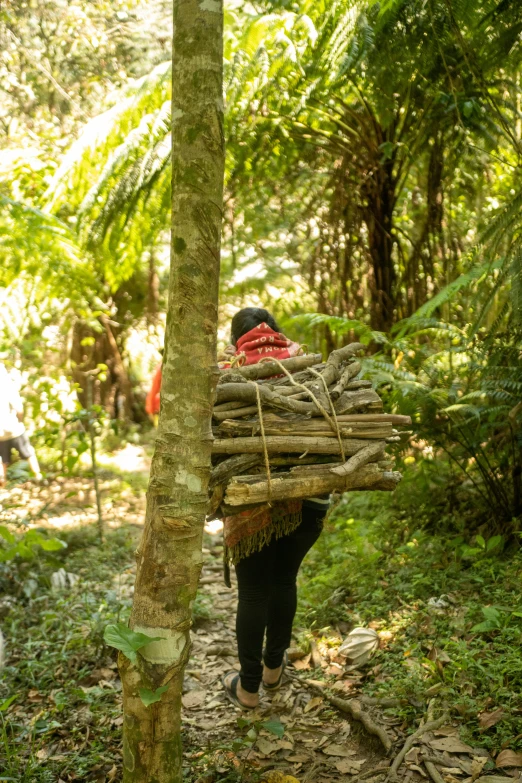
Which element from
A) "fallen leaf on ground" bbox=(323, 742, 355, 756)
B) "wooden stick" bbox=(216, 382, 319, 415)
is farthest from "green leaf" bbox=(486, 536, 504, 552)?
"wooden stick" bbox=(216, 382, 319, 415)

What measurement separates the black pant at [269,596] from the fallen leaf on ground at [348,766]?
499 millimetres

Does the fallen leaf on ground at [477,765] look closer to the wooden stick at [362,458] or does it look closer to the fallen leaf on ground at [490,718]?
the fallen leaf on ground at [490,718]

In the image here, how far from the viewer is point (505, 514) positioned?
3.48m

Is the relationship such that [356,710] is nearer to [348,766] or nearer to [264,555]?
[348,766]

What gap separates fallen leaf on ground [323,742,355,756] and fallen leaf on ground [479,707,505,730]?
0.50m

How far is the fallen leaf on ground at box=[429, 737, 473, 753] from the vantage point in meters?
2.17

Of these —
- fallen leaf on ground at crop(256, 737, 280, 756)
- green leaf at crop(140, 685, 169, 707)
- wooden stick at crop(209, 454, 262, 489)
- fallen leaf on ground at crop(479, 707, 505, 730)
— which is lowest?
fallen leaf on ground at crop(256, 737, 280, 756)

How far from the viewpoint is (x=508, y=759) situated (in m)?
2.07

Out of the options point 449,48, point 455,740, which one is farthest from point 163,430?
point 449,48

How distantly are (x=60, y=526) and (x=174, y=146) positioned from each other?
148 inches

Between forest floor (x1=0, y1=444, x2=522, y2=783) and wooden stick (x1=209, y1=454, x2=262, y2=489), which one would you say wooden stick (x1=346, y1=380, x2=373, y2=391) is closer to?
wooden stick (x1=209, y1=454, x2=262, y2=489)

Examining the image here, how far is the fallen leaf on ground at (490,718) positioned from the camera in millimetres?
2227

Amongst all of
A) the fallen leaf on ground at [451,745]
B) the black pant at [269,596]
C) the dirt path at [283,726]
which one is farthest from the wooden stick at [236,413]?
the fallen leaf on ground at [451,745]

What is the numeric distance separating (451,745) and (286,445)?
1255 mm
